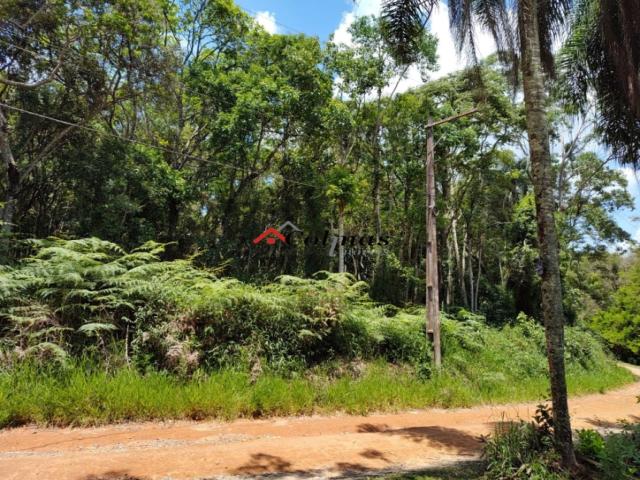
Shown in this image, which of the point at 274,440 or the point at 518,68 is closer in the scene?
the point at 274,440

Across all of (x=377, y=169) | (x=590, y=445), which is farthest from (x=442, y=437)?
(x=377, y=169)

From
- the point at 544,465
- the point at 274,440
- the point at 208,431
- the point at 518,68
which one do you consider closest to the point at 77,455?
the point at 208,431

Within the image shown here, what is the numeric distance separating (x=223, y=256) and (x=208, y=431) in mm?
9948

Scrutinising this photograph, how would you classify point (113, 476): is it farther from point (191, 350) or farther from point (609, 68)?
point (609, 68)

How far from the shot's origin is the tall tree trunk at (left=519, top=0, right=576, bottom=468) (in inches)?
171

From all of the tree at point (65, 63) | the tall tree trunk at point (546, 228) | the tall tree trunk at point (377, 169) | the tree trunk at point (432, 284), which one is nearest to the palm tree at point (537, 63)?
the tall tree trunk at point (546, 228)

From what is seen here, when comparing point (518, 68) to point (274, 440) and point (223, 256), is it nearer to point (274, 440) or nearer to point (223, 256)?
point (274, 440)

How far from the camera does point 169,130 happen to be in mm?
17297

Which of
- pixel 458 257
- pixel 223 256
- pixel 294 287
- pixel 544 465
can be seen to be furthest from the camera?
pixel 458 257

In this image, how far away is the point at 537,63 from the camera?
4.89 metres

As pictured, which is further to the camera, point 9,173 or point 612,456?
point 9,173

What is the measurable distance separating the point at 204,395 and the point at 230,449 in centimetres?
162

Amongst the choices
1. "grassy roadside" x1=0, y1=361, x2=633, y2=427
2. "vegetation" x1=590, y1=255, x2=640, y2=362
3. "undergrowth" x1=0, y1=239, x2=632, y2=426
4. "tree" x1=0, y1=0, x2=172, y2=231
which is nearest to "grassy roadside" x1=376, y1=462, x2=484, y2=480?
"grassy roadside" x1=0, y1=361, x2=633, y2=427

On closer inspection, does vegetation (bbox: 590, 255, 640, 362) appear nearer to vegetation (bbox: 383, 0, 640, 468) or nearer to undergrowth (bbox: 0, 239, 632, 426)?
undergrowth (bbox: 0, 239, 632, 426)
